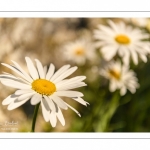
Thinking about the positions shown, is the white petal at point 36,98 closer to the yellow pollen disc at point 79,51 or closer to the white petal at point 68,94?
the white petal at point 68,94

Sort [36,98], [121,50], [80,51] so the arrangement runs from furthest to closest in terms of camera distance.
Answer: [80,51] → [121,50] → [36,98]

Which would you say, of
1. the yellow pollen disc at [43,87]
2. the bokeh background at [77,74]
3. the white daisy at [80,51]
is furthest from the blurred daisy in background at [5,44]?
the yellow pollen disc at [43,87]

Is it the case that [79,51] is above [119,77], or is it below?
above

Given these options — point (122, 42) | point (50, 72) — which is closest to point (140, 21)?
point (122, 42)

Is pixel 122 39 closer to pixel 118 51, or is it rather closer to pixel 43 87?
pixel 118 51

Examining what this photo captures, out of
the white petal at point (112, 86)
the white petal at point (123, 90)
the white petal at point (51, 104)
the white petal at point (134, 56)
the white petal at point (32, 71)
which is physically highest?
the white petal at point (134, 56)
